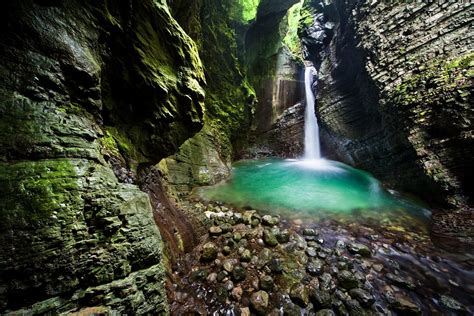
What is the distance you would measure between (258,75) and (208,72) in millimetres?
8800

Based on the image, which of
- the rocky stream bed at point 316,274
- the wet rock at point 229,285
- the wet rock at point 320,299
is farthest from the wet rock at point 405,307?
the wet rock at point 229,285

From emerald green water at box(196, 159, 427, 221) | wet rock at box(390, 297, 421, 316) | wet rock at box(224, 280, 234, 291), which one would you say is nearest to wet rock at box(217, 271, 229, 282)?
wet rock at box(224, 280, 234, 291)

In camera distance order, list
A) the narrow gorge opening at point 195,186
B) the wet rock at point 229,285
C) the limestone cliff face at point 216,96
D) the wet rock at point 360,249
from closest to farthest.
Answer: the narrow gorge opening at point 195,186
the wet rock at point 229,285
the wet rock at point 360,249
the limestone cliff face at point 216,96

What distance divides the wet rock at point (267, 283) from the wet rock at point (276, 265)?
0.82ft

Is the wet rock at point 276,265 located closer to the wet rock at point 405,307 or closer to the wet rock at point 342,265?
the wet rock at point 342,265

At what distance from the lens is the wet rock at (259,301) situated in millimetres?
2953

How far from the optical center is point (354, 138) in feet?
40.1

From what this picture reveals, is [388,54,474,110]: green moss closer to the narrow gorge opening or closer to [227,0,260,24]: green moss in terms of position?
the narrow gorge opening

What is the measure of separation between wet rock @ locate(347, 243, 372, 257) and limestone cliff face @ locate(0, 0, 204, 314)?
416 cm

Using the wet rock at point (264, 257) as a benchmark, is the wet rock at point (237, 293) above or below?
below

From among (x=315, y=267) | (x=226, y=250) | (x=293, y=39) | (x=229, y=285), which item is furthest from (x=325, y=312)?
(x=293, y=39)

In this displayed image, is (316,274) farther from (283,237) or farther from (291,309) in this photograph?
(283,237)

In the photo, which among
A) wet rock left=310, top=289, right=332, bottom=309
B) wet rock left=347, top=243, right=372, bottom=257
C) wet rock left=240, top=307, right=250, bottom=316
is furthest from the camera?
wet rock left=347, top=243, right=372, bottom=257

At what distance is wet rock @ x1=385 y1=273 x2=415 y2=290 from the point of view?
138 inches
